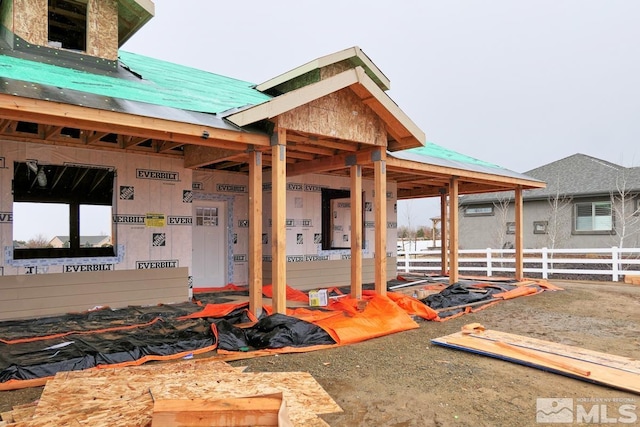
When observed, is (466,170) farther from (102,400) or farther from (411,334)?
(102,400)

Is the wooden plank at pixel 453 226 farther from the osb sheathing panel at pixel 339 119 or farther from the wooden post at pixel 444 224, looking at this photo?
the osb sheathing panel at pixel 339 119

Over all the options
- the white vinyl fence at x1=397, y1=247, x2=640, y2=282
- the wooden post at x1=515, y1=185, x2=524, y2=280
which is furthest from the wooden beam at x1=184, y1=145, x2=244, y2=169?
the white vinyl fence at x1=397, y1=247, x2=640, y2=282

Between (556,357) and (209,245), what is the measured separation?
7900 millimetres

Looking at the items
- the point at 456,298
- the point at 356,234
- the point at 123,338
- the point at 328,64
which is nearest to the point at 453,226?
the point at 456,298

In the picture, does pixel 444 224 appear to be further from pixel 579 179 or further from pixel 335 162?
pixel 579 179

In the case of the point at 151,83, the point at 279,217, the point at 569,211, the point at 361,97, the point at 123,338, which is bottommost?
the point at 123,338

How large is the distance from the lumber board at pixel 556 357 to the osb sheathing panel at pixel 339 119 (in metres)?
3.73

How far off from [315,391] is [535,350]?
315cm

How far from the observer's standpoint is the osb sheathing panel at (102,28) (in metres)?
8.38

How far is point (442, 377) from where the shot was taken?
4617 millimetres

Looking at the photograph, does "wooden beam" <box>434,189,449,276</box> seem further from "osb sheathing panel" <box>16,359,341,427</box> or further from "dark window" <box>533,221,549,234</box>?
"osb sheathing panel" <box>16,359,341,427</box>

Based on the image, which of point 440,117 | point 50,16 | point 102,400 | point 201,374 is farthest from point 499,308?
point 440,117

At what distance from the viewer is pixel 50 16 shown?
8.63 meters

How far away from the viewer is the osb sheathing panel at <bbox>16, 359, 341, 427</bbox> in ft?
9.53
